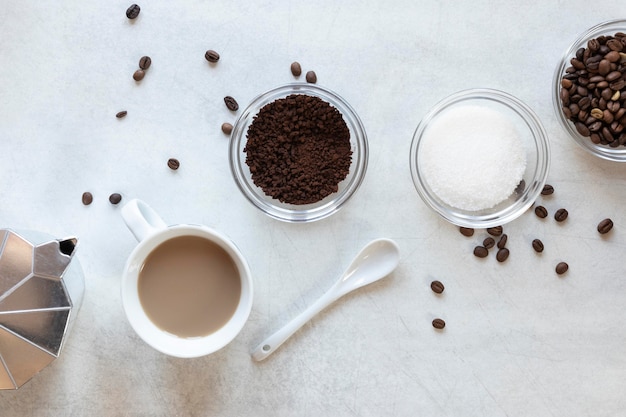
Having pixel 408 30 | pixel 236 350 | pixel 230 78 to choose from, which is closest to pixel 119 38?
pixel 230 78

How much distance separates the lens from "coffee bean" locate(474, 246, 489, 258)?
4.86 ft

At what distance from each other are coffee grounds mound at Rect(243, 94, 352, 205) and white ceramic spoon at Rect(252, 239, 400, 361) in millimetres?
188

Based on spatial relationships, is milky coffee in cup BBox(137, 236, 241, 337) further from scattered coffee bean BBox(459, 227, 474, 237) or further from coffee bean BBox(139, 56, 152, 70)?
scattered coffee bean BBox(459, 227, 474, 237)

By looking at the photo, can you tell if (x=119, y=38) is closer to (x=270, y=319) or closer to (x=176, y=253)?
(x=176, y=253)

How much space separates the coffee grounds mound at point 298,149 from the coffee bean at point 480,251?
0.37 m

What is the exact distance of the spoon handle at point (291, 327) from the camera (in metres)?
1.46

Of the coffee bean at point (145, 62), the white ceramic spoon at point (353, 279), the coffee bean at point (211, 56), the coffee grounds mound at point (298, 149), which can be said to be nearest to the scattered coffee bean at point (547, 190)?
the white ceramic spoon at point (353, 279)

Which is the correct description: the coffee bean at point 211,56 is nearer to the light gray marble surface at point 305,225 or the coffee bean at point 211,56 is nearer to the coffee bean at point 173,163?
the light gray marble surface at point 305,225

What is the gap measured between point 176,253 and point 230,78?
1.47 feet

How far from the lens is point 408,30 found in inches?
58.6

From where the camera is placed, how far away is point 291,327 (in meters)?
1.46

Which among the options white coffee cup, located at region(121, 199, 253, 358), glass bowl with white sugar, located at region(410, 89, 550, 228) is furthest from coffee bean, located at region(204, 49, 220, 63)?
glass bowl with white sugar, located at region(410, 89, 550, 228)

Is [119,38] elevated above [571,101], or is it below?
below

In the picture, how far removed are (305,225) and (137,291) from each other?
0.42 metres
